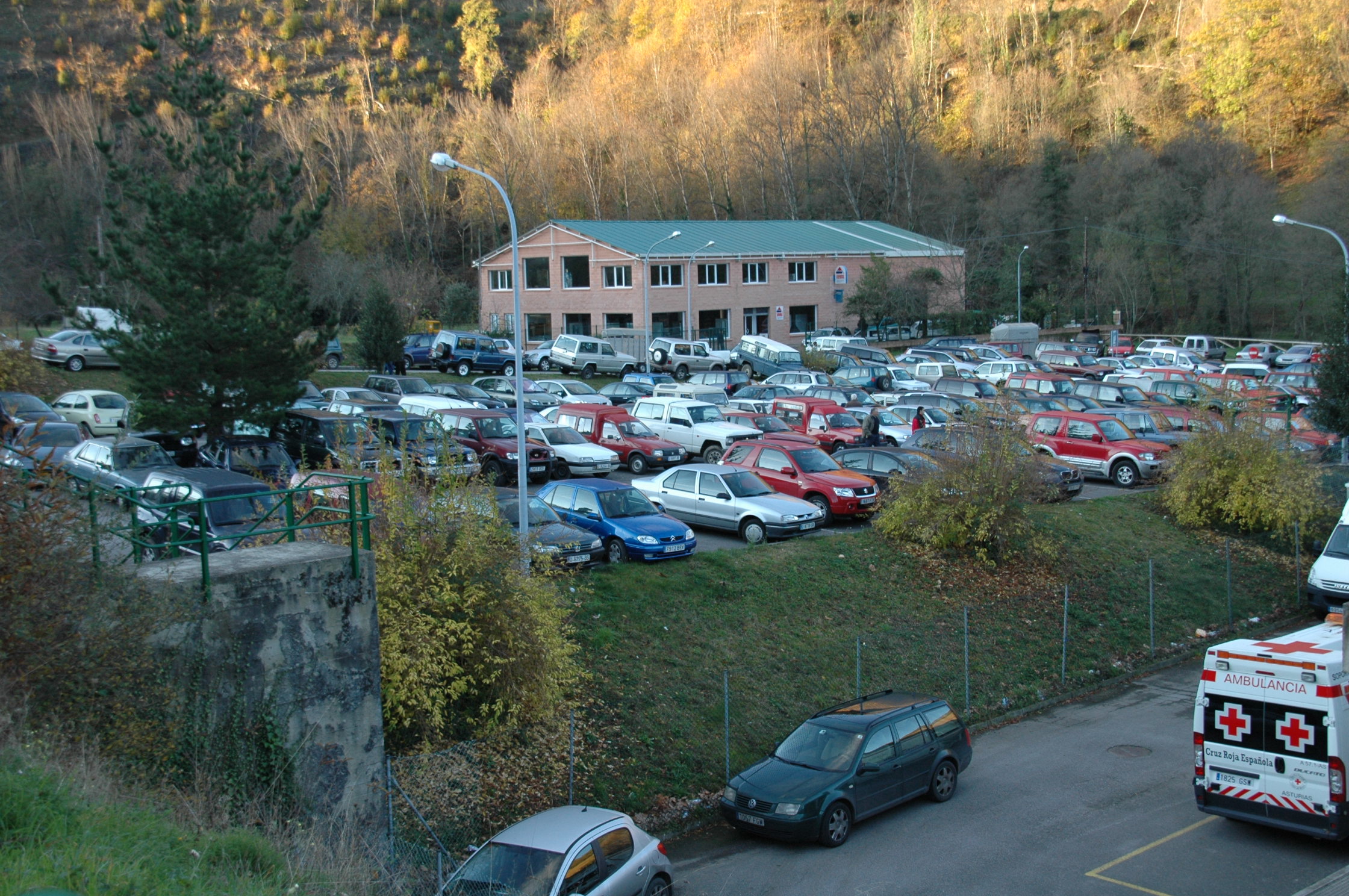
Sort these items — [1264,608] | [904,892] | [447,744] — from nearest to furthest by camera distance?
[904,892] → [447,744] → [1264,608]

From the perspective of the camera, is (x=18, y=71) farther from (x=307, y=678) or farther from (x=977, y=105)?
(x=307, y=678)

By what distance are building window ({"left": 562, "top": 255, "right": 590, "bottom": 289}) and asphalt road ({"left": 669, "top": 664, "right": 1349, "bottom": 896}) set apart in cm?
4307

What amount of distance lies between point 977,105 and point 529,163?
131 ft

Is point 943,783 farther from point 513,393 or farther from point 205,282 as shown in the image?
point 513,393

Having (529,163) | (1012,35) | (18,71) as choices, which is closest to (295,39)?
(18,71)

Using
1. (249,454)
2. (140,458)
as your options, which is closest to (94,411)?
(249,454)

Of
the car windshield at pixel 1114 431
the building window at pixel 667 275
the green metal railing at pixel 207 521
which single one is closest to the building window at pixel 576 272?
the building window at pixel 667 275

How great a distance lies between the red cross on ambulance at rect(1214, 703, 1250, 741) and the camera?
35.2 feet

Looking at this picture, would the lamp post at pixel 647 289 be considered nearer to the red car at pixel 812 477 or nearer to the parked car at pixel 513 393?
the parked car at pixel 513 393

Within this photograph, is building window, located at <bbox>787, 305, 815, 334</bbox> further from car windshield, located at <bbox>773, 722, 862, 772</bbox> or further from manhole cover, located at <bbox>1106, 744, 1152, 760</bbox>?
car windshield, located at <bbox>773, 722, 862, 772</bbox>

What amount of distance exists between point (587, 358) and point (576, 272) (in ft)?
36.6

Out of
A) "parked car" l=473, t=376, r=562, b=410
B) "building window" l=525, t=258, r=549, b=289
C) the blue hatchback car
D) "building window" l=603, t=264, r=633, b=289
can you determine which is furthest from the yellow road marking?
"building window" l=525, t=258, r=549, b=289

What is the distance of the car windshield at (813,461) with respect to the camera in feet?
70.1

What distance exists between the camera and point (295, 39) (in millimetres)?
143750
